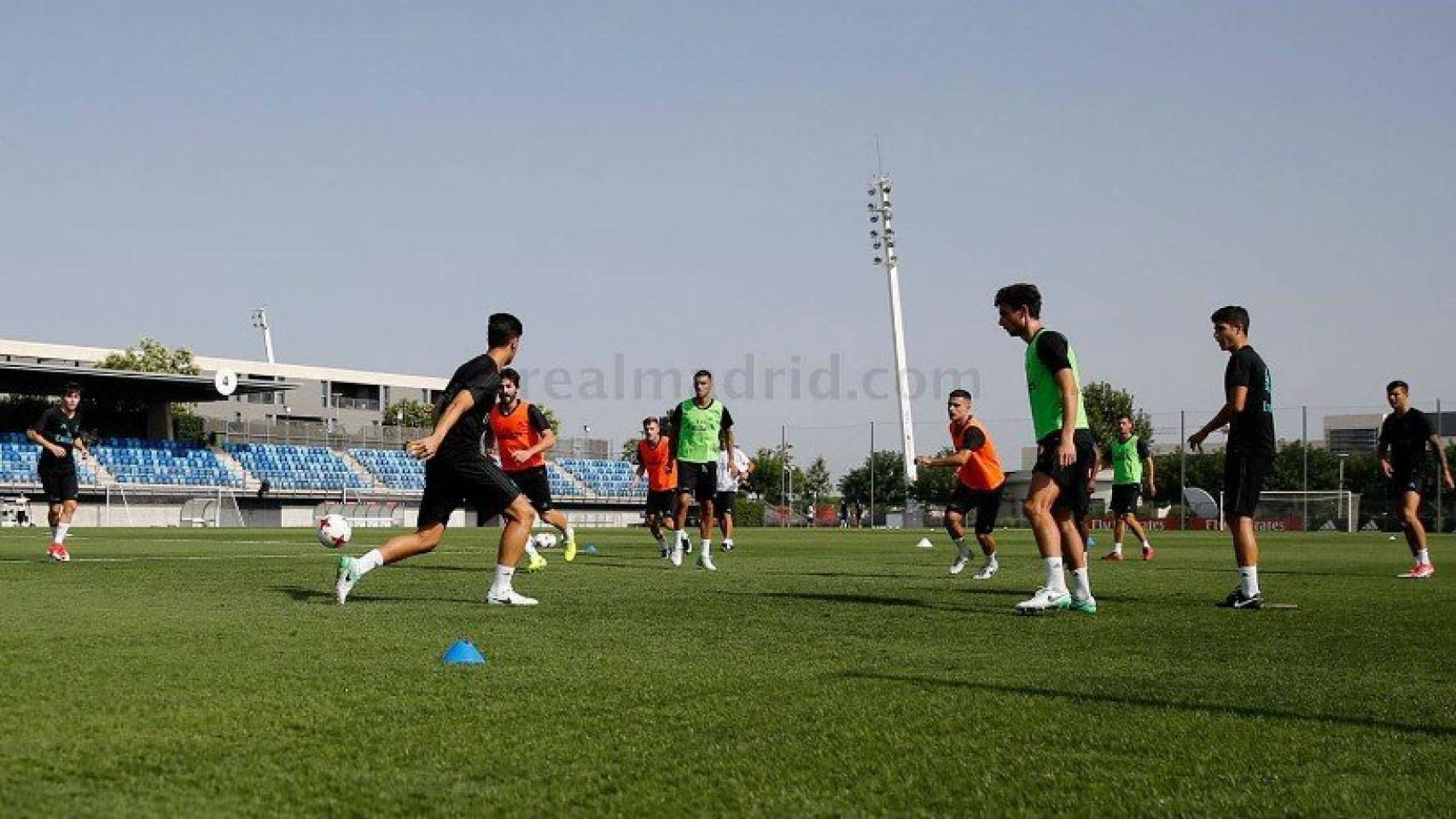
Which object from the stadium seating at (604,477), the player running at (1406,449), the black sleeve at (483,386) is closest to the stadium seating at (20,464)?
the stadium seating at (604,477)

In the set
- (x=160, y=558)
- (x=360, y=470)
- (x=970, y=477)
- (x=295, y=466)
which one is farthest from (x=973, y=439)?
(x=360, y=470)

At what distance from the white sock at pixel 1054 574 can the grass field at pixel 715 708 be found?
466 millimetres

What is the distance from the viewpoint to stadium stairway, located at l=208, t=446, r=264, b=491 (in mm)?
58694

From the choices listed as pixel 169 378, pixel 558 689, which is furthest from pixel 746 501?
pixel 558 689

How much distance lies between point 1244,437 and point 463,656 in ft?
20.4

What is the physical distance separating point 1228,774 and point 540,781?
191 centimetres

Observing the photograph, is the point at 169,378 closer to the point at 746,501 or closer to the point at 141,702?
the point at 746,501

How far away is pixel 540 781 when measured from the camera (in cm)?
394

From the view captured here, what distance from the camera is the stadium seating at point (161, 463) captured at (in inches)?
2163

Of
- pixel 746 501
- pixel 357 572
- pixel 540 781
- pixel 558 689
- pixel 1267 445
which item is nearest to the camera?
pixel 540 781

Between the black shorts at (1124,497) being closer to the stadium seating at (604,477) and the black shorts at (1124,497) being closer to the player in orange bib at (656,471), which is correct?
the player in orange bib at (656,471)

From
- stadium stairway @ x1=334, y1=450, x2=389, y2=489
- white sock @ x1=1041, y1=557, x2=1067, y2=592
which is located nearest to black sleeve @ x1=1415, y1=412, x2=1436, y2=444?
white sock @ x1=1041, y1=557, x2=1067, y2=592

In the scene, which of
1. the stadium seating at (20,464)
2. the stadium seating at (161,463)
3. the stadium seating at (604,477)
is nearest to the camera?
the stadium seating at (20,464)

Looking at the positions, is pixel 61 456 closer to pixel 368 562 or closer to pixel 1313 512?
pixel 368 562
